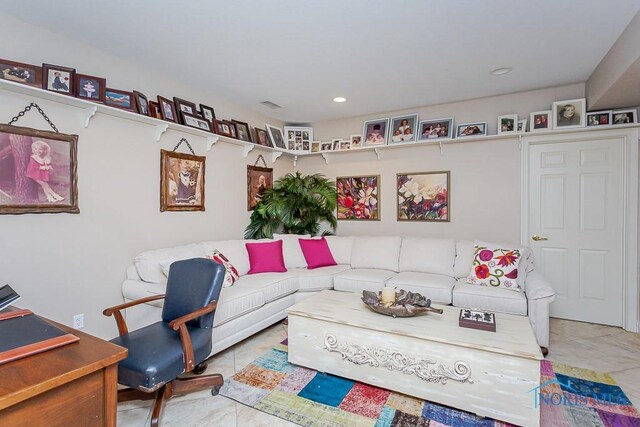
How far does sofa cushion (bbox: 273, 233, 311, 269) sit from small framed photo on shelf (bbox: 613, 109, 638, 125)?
3662 millimetres

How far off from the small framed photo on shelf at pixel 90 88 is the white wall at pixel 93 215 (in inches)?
4.6

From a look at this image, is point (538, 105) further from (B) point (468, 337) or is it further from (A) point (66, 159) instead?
(A) point (66, 159)

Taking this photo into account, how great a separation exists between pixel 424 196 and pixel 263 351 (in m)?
2.75

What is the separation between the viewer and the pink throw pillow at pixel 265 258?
3588 millimetres

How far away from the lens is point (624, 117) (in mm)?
3277

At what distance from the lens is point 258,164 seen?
4496 mm

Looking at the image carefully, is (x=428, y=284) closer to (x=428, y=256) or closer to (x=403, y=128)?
(x=428, y=256)

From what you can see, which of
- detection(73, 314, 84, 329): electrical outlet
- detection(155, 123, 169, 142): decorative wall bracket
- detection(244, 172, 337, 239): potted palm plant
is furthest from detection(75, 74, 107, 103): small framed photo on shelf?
detection(244, 172, 337, 239): potted palm plant

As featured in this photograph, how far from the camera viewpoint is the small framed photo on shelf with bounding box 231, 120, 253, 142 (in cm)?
410

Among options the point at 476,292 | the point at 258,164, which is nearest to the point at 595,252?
the point at 476,292

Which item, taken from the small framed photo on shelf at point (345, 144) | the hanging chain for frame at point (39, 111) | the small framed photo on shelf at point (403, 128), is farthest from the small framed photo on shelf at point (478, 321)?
the hanging chain for frame at point (39, 111)

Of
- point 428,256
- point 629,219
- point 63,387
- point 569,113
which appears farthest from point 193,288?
point 629,219

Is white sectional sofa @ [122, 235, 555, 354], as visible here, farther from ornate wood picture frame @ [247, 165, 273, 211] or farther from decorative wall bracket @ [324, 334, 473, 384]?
decorative wall bracket @ [324, 334, 473, 384]

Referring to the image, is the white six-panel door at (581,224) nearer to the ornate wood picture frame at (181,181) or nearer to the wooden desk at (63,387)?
the ornate wood picture frame at (181,181)
